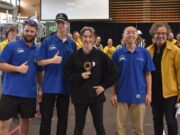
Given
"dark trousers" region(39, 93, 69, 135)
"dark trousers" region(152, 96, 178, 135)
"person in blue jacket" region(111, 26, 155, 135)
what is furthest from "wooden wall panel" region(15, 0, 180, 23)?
"dark trousers" region(39, 93, 69, 135)

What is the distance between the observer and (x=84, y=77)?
379cm

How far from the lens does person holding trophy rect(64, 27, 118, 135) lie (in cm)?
384

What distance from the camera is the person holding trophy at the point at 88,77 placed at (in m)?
3.84

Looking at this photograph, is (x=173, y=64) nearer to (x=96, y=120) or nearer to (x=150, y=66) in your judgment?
(x=150, y=66)

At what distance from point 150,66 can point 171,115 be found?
0.66m

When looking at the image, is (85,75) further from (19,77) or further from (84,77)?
(19,77)

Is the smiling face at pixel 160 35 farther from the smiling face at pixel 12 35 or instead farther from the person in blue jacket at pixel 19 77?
the smiling face at pixel 12 35

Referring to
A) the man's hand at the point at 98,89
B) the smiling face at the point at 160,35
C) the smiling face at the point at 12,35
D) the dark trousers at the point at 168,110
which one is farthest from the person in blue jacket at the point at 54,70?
the smiling face at the point at 12,35

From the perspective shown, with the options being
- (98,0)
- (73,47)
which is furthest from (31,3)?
(73,47)

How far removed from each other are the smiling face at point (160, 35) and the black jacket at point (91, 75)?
665 mm

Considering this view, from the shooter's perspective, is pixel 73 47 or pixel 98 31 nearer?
pixel 73 47

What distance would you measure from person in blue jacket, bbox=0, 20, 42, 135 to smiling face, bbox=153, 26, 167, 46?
143 centimetres

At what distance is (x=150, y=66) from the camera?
399 cm

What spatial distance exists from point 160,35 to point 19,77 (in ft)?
5.64
